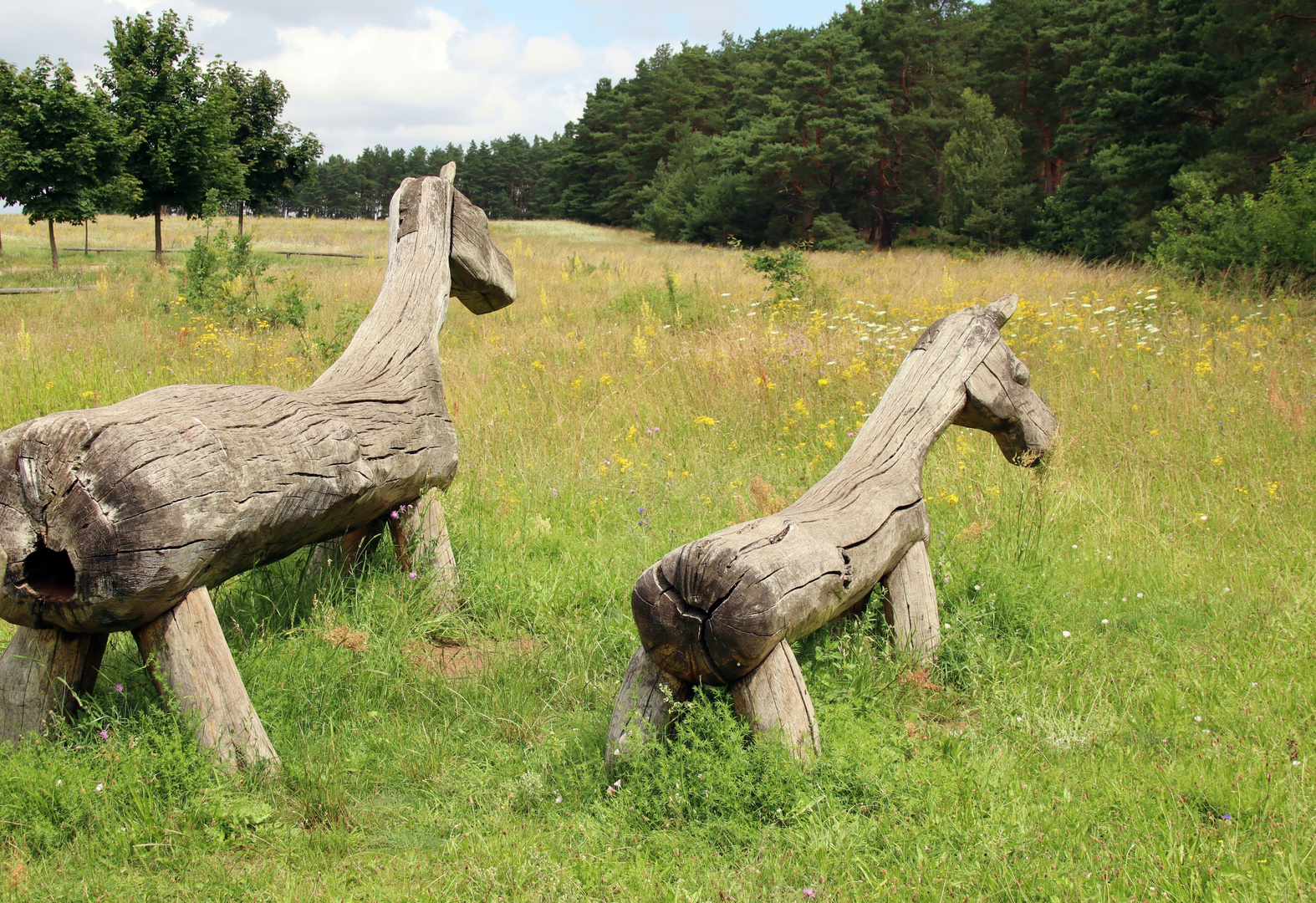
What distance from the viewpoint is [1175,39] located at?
20.3 metres

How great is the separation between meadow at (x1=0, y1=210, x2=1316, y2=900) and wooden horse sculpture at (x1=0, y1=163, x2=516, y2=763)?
158 millimetres

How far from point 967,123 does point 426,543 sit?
31.4 meters

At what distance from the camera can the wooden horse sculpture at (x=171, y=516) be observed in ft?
6.66


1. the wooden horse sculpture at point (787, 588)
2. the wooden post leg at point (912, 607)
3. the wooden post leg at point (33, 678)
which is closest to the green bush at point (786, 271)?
the wooden horse sculpture at point (787, 588)

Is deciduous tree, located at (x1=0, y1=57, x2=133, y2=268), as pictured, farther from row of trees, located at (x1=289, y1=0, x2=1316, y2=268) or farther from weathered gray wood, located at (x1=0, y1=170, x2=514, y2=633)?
row of trees, located at (x1=289, y1=0, x2=1316, y2=268)

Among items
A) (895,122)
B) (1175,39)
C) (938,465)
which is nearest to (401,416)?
(938,465)

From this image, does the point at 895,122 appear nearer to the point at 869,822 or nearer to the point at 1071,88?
the point at 1071,88

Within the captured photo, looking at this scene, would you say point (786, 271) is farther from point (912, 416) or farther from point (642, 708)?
point (642, 708)

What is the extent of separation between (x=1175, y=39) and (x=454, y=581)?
78.6 ft

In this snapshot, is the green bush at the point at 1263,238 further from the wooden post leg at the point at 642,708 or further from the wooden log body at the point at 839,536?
the wooden post leg at the point at 642,708

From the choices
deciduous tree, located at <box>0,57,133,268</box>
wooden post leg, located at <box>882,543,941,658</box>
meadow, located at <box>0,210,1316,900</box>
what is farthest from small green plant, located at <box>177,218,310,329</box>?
deciduous tree, located at <box>0,57,133,268</box>

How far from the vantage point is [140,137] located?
23266 mm

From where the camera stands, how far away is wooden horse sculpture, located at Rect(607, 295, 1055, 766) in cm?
214

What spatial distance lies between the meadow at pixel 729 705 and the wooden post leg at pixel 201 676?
0.07 meters
